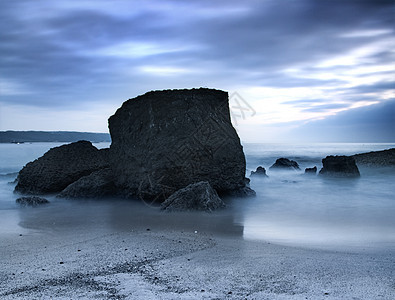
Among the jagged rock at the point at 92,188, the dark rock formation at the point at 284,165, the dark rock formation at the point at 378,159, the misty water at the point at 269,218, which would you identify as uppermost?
the dark rock formation at the point at 378,159

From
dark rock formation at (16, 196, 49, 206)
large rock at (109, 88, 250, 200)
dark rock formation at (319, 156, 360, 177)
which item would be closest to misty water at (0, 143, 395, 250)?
dark rock formation at (16, 196, 49, 206)

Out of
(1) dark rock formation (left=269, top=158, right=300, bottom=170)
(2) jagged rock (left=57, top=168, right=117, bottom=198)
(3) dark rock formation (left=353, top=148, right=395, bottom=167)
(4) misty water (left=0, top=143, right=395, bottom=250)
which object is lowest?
(4) misty water (left=0, top=143, right=395, bottom=250)

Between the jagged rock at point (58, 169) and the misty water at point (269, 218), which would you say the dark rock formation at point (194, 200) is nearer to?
the misty water at point (269, 218)

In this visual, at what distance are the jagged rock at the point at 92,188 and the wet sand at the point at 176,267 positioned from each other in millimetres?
3034

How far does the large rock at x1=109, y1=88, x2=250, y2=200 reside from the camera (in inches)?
290

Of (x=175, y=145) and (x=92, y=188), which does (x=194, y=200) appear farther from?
(x=92, y=188)

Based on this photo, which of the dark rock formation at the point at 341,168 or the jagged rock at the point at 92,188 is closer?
the jagged rock at the point at 92,188

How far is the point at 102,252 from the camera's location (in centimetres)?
371

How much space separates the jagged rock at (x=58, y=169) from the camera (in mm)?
9172

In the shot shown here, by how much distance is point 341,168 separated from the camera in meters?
14.2

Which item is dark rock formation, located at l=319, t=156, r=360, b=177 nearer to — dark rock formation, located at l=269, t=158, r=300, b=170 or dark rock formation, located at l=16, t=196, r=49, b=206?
dark rock formation, located at l=269, t=158, r=300, b=170

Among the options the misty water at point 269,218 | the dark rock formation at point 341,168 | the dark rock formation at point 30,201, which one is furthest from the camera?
the dark rock formation at point 341,168

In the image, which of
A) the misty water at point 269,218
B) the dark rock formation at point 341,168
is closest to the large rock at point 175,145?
the misty water at point 269,218

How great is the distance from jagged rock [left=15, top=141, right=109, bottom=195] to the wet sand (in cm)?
442
